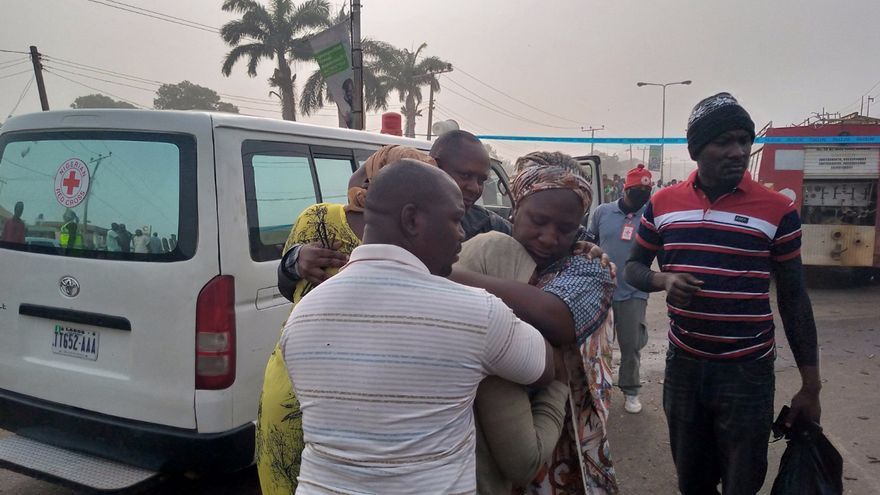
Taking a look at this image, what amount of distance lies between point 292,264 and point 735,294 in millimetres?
1596

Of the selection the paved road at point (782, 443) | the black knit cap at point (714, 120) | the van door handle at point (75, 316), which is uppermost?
the black knit cap at point (714, 120)

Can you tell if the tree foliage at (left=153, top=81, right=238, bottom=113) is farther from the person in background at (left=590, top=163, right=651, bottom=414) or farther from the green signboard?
the person in background at (left=590, top=163, right=651, bottom=414)

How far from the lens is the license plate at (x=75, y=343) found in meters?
2.56

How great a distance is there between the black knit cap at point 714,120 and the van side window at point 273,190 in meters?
1.89

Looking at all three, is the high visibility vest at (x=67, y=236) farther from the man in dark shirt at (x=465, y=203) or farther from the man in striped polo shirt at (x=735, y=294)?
the man in striped polo shirt at (x=735, y=294)

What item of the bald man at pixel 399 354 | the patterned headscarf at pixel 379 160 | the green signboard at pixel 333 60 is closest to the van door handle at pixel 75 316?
the patterned headscarf at pixel 379 160

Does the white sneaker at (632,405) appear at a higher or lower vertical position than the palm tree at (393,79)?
lower

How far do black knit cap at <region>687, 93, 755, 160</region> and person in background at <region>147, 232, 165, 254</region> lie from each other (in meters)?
2.23

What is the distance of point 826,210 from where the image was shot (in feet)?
31.3

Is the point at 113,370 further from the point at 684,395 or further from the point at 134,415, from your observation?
the point at 684,395

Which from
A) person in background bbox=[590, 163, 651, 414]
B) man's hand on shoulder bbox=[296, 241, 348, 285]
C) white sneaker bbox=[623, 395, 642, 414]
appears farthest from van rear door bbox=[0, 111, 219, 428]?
white sneaker bbox=[623, 395, 642, 414]

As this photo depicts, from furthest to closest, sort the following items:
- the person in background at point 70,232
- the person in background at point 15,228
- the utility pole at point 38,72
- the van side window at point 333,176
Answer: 1. the utility pole at point 38,72
2. the van side window at point 333,176
3. the person in background at point 15,228
4. the person in background at point 70,232

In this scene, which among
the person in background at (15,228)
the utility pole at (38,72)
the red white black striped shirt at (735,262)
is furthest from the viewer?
the utility pole at (38,72)

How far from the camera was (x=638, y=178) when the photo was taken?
178 inches
